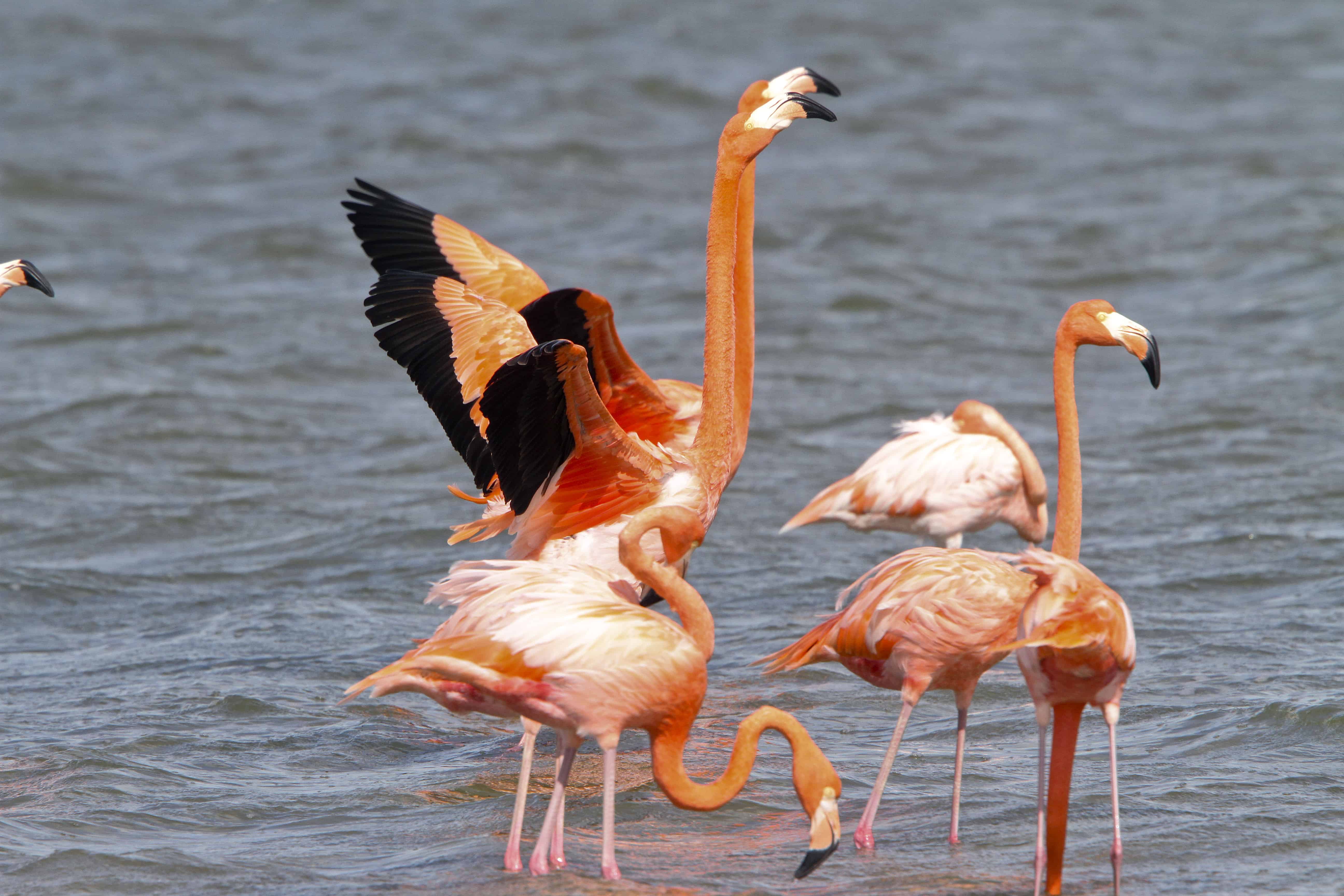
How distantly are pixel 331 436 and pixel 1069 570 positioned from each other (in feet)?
22.7

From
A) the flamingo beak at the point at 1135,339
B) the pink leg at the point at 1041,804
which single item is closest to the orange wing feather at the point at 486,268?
the flamingo beak at the point at 1135,339

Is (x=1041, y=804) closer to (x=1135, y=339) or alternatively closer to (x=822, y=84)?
(x=1135, y=339)

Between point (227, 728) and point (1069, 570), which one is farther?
point (227, 728)

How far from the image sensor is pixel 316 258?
47.1ft

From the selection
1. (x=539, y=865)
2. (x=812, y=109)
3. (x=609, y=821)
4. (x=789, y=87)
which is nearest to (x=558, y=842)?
(x=539, y=865)

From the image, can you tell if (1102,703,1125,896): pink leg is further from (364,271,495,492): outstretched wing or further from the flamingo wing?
the flamingo wing

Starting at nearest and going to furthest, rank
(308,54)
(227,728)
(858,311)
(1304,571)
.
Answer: (227,728), (1304,571), (858,311), (308,54)

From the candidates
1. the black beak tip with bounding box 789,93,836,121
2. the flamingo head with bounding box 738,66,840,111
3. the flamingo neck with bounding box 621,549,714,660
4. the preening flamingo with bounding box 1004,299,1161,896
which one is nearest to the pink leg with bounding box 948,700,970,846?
the preening flamingo with bounding box 1004,299,1161,896

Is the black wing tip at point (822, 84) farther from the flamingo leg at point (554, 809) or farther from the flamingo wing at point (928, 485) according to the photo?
the flamingo leg at point (554, 809)

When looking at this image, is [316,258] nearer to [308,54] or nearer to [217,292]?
[217,292]

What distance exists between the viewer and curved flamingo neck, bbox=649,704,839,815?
3986 millimetres

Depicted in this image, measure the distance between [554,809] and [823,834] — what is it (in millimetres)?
784

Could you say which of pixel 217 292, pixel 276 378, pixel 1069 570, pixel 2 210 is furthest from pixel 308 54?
pixel 1069 570

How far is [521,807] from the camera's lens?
4.40m
